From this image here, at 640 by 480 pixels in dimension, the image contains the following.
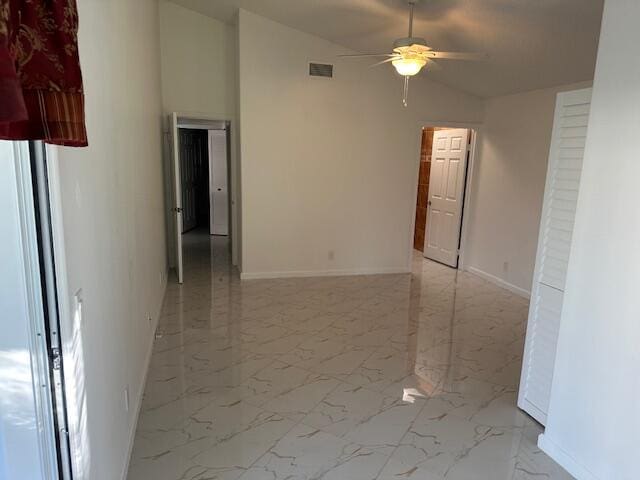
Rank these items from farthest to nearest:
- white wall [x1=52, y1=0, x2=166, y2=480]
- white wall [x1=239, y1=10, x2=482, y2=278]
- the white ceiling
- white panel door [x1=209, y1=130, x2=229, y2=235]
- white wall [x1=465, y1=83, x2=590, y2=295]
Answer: white panel door [x1=209, y1=130, x2=229, y2=235] < white wall [x1=239, y1=10, x2=482, y2=278] < white wall [x1=465, y1=83, x2=590, y2=295] < the white ceiling < white wall [x1=52, y1=0, x2=166, y2=480]

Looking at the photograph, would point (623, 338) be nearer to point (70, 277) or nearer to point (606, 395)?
point (606, 395)

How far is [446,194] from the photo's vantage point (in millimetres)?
6727

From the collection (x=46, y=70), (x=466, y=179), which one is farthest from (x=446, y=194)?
(x=46, y=70)

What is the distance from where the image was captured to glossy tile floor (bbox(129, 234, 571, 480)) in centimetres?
228

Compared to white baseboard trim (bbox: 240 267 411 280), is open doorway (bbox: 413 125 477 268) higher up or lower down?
higher up

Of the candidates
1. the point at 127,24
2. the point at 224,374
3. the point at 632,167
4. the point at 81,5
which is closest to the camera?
the point at 81,5

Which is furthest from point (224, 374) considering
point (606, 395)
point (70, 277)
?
point (606, 395)

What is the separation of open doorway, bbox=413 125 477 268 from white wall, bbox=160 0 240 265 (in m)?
2.88

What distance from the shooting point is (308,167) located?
5.60 m

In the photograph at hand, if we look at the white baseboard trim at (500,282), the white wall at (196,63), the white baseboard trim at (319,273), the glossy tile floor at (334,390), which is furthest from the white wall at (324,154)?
the white baseboard trim at (500,282)

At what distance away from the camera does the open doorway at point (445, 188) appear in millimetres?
6320

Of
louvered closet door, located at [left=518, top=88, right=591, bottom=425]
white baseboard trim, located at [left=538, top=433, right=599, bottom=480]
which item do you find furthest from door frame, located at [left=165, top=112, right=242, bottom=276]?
white baseboard trim, located at [left=538, top=433, right=599, bottom=480]

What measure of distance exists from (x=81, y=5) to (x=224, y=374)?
2.48 metres

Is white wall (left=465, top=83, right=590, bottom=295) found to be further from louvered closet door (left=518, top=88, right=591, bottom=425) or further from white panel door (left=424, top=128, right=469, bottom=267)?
louvered closet door (left=518, top=88, right=591, bottom=425)
